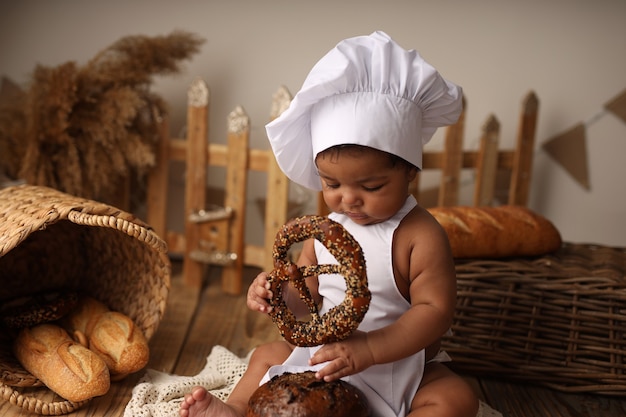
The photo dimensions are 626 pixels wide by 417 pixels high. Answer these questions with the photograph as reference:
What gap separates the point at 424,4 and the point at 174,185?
137cm

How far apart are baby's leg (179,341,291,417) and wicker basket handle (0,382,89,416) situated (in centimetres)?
39

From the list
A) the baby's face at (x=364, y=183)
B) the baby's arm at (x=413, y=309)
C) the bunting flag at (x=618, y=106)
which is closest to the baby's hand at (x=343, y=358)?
the baby's arm at (x=413, y=309)

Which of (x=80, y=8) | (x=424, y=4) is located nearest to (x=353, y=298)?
(x=424, y=4)

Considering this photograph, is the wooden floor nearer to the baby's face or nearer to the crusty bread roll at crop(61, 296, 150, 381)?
the crusty bread roll at crop(61, 296, 150, 381)

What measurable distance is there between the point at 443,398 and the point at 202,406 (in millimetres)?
516

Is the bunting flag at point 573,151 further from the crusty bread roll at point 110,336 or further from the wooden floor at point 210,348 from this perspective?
the crusty bread roll at point 110,336

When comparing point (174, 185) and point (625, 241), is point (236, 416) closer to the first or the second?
point (174, 185)

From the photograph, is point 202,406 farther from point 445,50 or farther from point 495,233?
point 445,50

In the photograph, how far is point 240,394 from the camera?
1521mm

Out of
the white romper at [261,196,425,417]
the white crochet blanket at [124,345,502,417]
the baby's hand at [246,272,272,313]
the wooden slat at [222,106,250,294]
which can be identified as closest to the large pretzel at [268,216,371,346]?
the baby's hand at [246,272,272,313]

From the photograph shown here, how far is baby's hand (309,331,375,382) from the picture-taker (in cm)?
126

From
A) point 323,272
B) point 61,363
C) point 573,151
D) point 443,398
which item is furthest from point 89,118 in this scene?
point 573,151

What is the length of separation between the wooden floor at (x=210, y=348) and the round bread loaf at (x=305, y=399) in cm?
51

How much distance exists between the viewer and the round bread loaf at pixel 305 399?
1.28 meters
